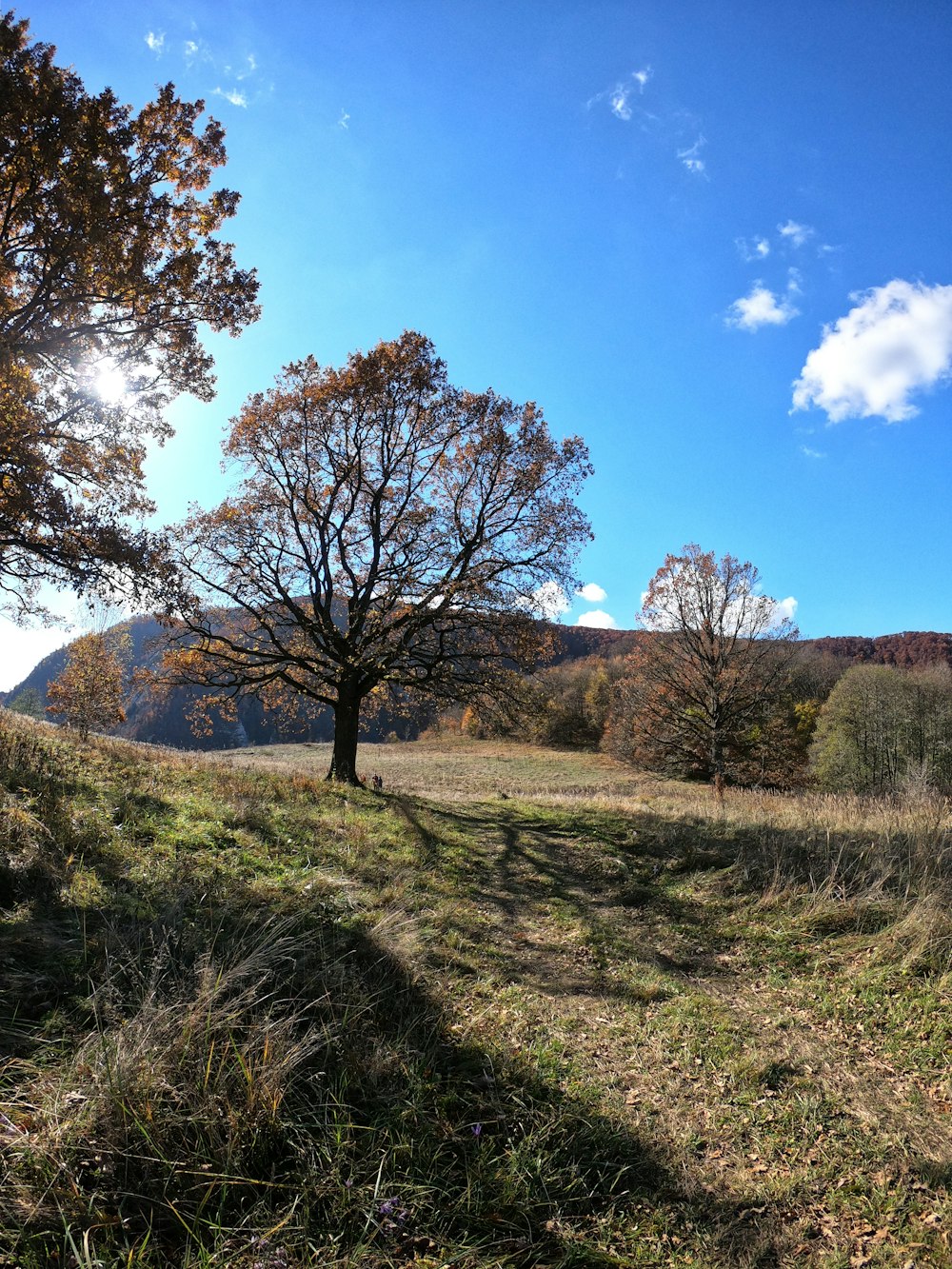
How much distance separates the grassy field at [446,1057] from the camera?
8.86ft

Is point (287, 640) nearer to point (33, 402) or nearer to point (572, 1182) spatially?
point (33, 402)

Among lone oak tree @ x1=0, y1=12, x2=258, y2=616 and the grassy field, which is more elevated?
lone oak tree @ x1=0, y1=12, x2=258, y2=616

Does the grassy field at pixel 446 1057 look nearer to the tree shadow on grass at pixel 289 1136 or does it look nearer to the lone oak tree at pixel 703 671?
the tree shadow on grass at pixel 289 1136

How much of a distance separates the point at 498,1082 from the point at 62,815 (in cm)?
569

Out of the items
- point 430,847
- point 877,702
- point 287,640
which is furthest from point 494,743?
point 430,847

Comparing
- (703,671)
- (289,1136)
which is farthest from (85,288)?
(703,671)

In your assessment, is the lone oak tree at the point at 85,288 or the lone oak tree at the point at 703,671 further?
the lone oak tree at the point at 703,671

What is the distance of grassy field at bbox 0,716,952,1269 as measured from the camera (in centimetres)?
270

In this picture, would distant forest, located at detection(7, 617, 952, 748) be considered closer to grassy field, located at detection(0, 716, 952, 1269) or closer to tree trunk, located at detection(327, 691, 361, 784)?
tree trunk, located at detection(327, 691, 361, 784)

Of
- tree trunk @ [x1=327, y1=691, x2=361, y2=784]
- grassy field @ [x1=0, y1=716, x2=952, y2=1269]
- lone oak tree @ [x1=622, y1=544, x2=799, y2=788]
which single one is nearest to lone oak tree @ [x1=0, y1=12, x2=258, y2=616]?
grassy field @ [x1=0, y1=716, x2=952, y2=1269]

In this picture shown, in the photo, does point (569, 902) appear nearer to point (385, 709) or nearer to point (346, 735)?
point (346, 735)

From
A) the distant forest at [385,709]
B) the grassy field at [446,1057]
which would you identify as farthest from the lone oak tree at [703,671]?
the grassy field at [446,1057]

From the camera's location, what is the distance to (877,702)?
38312 millimetres

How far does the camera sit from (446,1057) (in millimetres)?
4141
